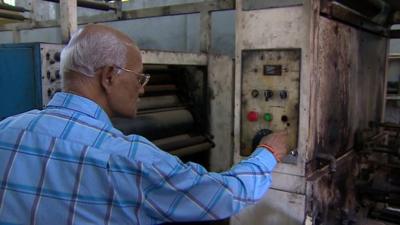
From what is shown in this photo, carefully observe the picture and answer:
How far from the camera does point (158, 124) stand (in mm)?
1854

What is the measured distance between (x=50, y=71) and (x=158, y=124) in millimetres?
619

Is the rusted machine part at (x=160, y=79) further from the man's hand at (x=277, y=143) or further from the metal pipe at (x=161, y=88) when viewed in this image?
the man's hand at (x=277, y=143)

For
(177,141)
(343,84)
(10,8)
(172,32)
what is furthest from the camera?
(172,32)

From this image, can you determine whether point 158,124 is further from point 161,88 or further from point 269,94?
point 269,94

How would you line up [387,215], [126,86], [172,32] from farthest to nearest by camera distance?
[172,32] → [387,215] → [126,86]

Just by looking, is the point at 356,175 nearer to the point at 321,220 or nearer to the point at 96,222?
the point at 321,220

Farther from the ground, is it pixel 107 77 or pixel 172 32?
pixel 172 32

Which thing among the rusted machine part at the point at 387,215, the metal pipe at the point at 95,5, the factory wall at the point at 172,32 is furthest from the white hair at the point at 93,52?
the factory wall at the point at 172,32

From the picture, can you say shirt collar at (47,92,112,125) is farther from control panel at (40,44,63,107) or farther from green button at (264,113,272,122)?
green button at (264,113,272,122)

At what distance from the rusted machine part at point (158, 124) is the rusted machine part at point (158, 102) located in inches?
1.8

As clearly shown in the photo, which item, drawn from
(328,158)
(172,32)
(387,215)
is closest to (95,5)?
(172,32)

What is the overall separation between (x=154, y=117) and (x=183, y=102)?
0.99 ft

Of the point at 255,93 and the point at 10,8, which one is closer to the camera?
the point at 255,93


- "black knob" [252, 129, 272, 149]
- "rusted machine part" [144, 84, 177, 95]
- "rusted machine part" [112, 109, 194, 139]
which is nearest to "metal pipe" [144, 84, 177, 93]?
"rusted machine part" [144, 84, 177, 95]
